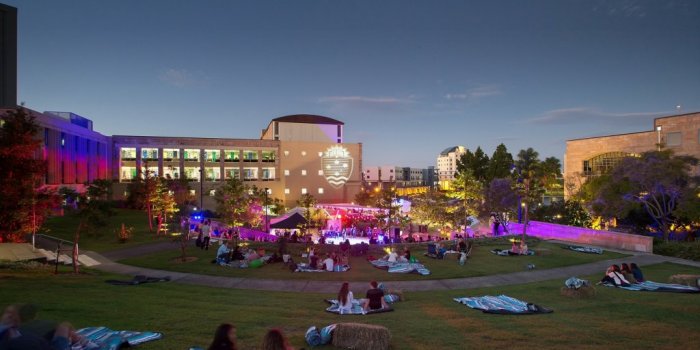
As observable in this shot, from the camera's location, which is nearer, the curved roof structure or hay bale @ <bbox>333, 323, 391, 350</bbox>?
hay bale @ <bbox>333, 323, 391, 350</bbox>

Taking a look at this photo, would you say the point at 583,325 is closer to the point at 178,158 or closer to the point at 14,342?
the point at 14,342

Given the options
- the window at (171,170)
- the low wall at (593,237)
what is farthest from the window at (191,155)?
the low wall at (593,237)

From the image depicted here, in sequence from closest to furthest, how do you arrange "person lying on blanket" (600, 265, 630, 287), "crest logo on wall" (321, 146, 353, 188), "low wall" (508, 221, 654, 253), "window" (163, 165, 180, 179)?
"person lying on blanket" (600, 265, 630, 287) < "low wall" (508, 221, 654, 253) < "window" (163, 165, 180, 179) < "crest logo on wall" (321, 146, 353, 188)

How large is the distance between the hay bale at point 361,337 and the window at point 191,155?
229ft

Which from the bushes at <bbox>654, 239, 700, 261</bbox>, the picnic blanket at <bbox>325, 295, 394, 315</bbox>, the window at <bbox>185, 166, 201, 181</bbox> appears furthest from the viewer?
the window at <bbox>185, 166, 201, 181</bbox>

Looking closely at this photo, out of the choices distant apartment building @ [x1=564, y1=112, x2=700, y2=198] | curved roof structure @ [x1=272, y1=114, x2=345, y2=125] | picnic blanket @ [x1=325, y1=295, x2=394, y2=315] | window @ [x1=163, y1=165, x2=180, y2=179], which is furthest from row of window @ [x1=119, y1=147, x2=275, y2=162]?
picnic blanket @ [x1=325, y1=295, x2=394, y2=315]

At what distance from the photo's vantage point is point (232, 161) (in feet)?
249

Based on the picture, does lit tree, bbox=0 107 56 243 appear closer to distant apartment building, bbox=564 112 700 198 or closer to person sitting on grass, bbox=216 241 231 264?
person sitting on grass, bbox=216 241 231 264

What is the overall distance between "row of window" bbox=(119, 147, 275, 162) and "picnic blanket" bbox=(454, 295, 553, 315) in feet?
217

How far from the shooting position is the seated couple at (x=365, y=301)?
1280 centimetres

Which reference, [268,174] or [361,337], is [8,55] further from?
[361,337]

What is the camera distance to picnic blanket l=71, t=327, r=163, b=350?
819 centimetres

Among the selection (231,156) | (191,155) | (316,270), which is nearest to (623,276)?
(316,270)

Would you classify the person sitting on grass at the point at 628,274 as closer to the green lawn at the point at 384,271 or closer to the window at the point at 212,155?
the green lawn at the point at 384,271
